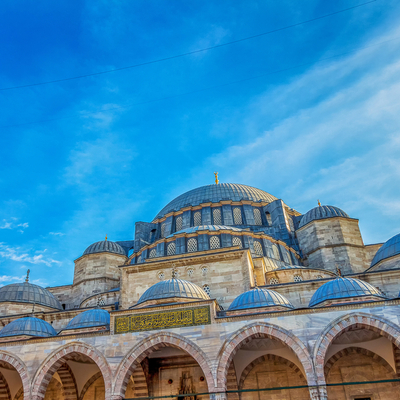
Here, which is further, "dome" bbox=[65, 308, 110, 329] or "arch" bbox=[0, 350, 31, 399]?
"dome" bbox=[65, 308, 110, 329]

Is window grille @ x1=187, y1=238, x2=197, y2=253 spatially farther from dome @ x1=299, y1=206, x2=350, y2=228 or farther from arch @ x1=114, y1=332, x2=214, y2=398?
arch @ x1=114, y1=332, x2=214, y2=398

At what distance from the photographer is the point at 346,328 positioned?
437 inches

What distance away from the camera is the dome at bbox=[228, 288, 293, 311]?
41.1 feet

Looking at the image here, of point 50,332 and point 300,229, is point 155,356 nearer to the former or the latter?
point 50,332

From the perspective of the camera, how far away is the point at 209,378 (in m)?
11.2

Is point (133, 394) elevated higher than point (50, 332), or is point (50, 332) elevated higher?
point (50, 332)

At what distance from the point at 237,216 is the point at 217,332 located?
41.6 feet

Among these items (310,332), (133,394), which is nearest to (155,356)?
(133,394)

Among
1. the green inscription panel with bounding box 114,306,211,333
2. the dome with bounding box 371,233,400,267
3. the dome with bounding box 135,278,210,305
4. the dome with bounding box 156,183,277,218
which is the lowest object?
the green inscription panel with bounding box 114,306,211,333

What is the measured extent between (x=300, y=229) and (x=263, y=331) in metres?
12.0

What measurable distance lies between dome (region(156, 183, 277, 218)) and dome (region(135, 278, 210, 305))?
11100 millimetres

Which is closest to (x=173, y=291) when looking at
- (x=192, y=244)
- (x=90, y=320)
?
(x=90, y=320)

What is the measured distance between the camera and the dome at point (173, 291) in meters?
13.5

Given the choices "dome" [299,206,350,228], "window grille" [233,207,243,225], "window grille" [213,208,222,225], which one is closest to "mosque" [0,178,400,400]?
"dome" [299,206,350,228]
